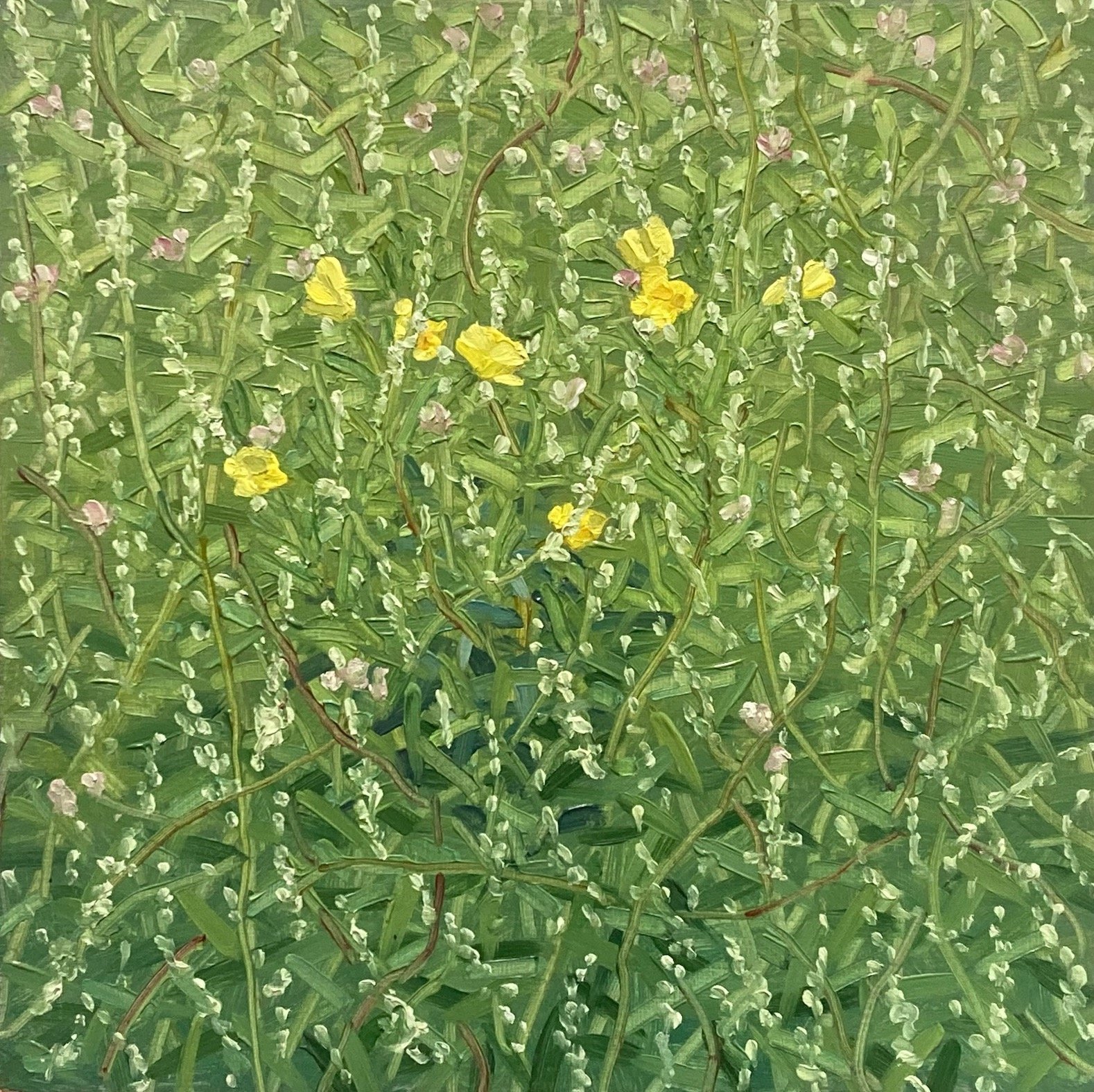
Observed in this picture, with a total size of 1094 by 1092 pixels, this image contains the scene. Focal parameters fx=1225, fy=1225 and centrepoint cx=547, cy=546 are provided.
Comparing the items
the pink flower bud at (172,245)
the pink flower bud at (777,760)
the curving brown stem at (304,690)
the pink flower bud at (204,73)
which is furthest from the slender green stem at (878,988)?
the pink flower bud at (204,73)

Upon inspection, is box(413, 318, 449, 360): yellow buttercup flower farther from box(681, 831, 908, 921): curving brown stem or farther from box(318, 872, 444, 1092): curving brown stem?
box(681, 831, 908, 921): curving brown stem

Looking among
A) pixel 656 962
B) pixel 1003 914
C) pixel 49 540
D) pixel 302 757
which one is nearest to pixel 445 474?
pixel 302 757

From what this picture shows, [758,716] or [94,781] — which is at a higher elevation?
[758,716]

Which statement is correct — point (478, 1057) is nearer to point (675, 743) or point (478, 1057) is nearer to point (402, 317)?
point (675, 743)

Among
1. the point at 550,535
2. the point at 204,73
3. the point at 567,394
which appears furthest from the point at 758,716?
the point at 204,73

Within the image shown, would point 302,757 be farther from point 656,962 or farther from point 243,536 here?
point 656,962

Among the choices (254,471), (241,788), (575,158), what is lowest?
(241,788)
